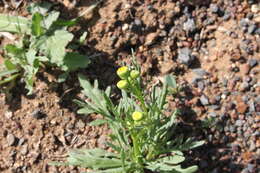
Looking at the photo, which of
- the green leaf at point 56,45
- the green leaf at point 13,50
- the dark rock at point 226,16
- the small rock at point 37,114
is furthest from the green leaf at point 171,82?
the green leaf at point 13,50

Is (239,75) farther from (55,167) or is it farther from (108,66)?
(55,167)

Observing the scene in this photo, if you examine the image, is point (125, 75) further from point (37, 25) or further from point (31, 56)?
point (37, 25)

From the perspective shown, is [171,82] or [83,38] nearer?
[171,82]

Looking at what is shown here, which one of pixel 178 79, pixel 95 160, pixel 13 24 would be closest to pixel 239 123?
pixel 178 79

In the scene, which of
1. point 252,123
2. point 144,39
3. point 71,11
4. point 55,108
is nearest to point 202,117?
point 252,123

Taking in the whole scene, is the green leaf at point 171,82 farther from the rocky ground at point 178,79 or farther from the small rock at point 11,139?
the small rock at point 11,139
